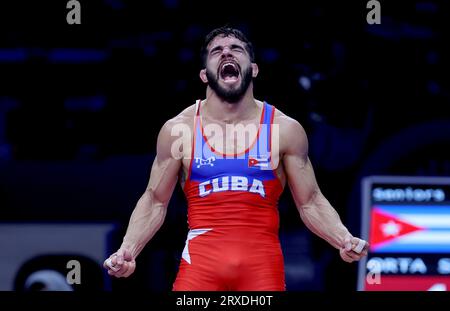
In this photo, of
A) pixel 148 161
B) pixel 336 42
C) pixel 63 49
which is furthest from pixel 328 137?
pixel 63 49

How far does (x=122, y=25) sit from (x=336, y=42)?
3.72 ft

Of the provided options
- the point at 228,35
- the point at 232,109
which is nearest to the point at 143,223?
the point at 232,109

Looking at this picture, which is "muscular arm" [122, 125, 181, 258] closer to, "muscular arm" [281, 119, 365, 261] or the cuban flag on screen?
"muscular arm" [281, 119, 365, 261]

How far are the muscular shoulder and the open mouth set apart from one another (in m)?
0.22

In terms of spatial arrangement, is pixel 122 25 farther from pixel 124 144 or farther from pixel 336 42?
pixel 336 42

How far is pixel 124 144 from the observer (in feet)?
15.8

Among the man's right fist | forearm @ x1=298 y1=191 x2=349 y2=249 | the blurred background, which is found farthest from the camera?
the blurred background

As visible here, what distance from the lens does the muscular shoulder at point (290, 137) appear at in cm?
343

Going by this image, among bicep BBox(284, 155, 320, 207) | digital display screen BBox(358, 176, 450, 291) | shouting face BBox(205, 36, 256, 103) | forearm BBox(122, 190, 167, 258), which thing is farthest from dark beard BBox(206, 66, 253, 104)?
digital display screen BBox(358, 176, 450, 291)

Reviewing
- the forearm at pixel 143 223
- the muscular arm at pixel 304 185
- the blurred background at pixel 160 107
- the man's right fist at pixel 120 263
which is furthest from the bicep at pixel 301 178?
the blurred background at pixel 160 107

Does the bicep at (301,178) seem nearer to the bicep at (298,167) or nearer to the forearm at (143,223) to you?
the bicep at (298,167)

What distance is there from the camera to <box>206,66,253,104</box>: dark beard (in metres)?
3.43

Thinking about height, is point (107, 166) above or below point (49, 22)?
below
